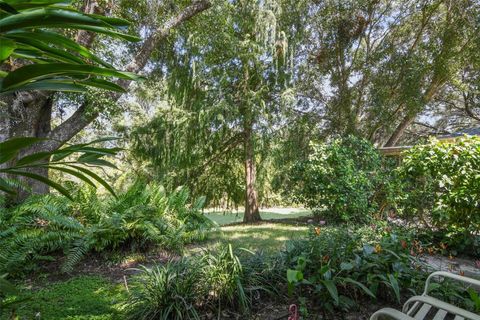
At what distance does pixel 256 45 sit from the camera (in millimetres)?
6379

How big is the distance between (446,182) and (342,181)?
1850mm

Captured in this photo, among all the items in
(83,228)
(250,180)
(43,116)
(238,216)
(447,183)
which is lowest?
(238,216)

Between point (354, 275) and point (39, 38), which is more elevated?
point (39, 38)

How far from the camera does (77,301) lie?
2207 millimetres

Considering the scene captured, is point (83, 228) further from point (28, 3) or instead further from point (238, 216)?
point (238, 216)

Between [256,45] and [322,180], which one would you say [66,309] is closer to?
[322,180]

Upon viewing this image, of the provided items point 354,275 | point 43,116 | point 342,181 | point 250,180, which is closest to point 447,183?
point 342,181

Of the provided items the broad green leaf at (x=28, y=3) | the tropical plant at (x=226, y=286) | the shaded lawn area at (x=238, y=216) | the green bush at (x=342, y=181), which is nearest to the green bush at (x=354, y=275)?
the tropical plant at (x=226, y=286)

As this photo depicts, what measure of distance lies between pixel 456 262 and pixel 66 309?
4.24 m

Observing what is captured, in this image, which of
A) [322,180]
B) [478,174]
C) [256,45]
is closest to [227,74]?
[256,45]

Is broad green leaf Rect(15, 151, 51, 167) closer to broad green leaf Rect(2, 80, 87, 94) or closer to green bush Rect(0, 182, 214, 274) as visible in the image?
broad green leaf Rect(2, 80, 87, 94)

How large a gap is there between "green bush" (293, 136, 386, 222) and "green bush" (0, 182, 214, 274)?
8.91 ft

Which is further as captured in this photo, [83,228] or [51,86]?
[83,228]

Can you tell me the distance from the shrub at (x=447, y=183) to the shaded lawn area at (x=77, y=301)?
4.09m
